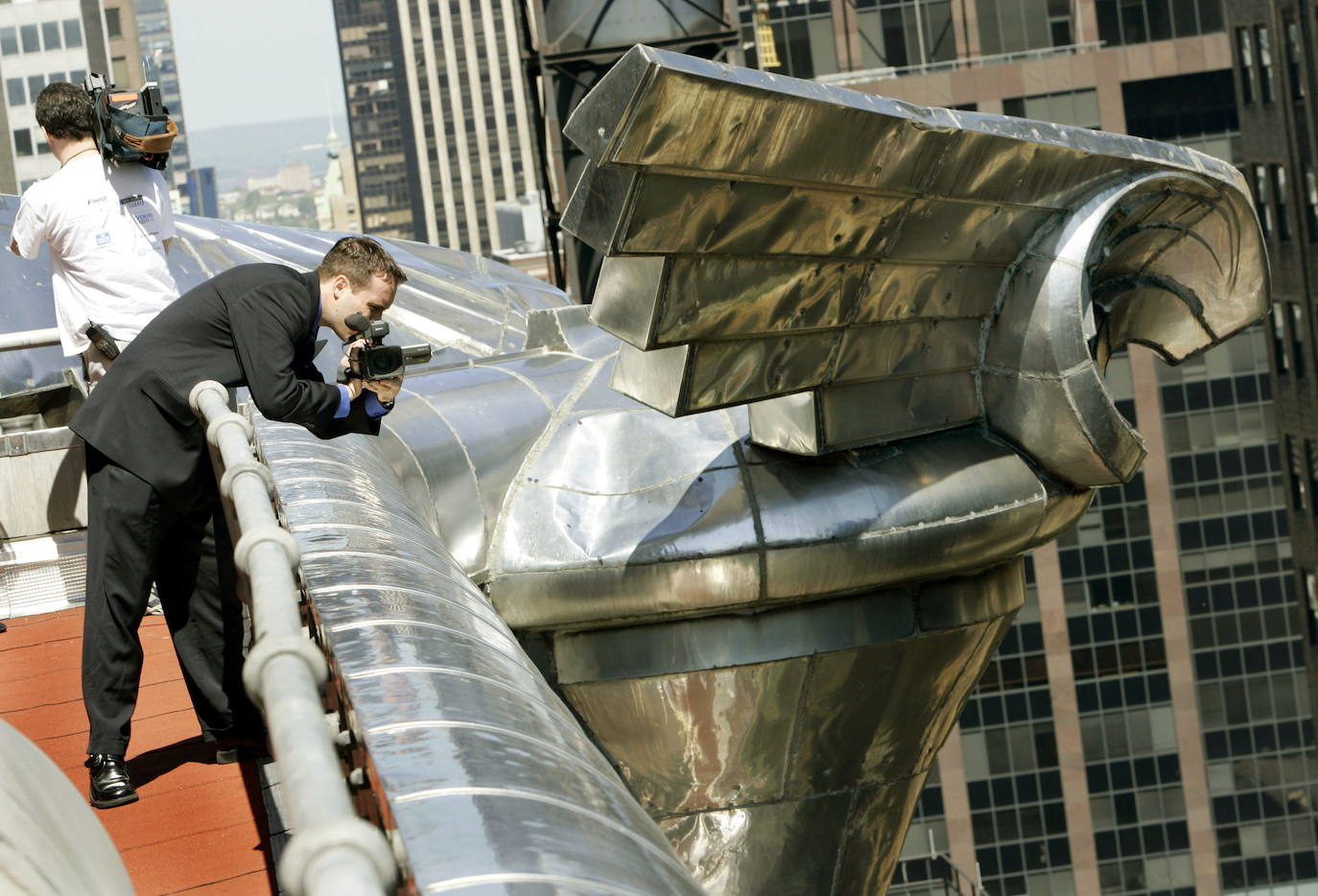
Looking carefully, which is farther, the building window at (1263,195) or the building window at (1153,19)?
the building window at (1153,19)

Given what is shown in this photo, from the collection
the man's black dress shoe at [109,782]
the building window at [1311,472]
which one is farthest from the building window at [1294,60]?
the man's black dress shoe at [109,782]

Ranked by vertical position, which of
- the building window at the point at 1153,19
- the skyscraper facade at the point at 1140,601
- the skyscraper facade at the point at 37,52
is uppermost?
the skyscraper facade at the point at 37,52

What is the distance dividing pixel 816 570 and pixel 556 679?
1.40 meters

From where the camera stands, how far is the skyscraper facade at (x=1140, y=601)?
59844mm

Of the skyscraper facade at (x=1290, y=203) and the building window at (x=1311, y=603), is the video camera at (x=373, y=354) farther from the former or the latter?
the building window at (x=1311, y=603)

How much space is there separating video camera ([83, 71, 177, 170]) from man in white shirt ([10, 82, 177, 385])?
8 cm

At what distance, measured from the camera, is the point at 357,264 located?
5703mm

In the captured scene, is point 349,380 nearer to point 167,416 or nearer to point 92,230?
point 167,416

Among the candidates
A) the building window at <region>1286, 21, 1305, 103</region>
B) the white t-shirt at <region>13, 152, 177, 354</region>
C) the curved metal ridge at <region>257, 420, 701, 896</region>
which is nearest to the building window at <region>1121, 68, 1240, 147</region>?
the building window at <region>1286, 21, 1305, 103</region>

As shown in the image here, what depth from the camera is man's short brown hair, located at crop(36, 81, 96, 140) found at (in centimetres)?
799

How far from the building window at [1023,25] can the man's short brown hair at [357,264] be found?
201ft

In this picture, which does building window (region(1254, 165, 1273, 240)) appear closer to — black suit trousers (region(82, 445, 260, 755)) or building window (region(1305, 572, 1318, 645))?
building window (region(1305, 572, 1318, 645))

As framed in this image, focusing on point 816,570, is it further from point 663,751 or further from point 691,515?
point 663,751

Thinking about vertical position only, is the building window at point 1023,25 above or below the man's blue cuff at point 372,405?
above
